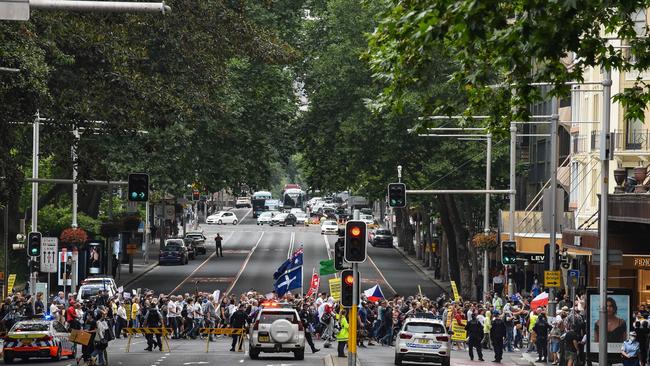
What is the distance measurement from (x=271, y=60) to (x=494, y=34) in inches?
1228

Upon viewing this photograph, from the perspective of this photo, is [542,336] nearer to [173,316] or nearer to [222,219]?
[173,316]

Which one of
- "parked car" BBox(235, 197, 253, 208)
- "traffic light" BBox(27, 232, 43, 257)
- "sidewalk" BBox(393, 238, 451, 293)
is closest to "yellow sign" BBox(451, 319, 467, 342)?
"traffic light" BBox(27, 232, 43, 257)

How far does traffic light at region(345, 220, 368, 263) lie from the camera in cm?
2986

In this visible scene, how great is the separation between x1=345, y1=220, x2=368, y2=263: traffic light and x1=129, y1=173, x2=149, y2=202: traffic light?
40.1 ft

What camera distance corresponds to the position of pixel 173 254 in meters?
90.9

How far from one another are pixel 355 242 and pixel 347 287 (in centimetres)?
169

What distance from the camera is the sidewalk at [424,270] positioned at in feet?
257

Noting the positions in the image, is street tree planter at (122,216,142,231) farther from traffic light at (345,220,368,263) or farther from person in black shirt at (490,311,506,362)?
traffic light at (345,220,368,263)

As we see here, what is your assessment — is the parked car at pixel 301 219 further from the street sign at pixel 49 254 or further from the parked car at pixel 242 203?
the street sign at pixel 49 254

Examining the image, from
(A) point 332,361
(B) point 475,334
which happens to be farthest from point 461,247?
(A) point 332,361

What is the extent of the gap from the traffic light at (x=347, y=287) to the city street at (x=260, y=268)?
35.2m

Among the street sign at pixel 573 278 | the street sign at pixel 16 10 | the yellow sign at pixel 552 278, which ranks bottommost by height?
the street sign at pixel 573 278

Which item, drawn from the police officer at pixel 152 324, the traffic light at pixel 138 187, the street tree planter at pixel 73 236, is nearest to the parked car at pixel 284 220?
the street tree planter at pixel 73 236

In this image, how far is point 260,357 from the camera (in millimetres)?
42031
